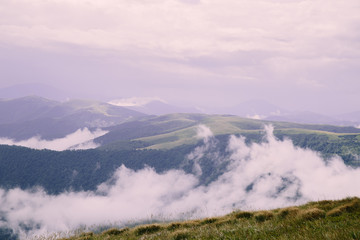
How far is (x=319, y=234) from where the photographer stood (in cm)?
1083

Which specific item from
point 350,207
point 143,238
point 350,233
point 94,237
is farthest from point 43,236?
point 350,207

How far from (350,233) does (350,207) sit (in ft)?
25.1

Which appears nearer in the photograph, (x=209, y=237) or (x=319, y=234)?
(x=319, y=234)

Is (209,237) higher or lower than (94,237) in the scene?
higher

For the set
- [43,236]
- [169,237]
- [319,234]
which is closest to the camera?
[319,234]

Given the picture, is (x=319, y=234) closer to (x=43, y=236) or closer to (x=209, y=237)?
(x=209, y=237)

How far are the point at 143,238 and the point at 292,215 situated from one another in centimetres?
946

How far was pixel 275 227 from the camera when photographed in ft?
47.1

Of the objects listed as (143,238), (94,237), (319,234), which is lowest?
(94,237)

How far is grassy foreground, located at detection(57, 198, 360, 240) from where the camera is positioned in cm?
1160

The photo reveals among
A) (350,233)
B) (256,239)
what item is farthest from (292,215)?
(350,233)

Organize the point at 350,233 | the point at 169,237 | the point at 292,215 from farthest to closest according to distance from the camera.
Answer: the point at 292,215, the point at 169,237, the point at 350,233

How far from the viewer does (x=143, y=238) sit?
16.3 m

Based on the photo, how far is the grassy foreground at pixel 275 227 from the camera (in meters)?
11.6
